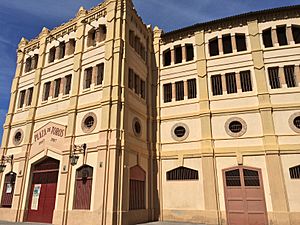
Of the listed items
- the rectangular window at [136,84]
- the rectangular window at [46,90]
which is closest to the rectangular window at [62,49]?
the rectangular window at [46,90]

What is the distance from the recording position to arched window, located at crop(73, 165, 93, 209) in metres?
15.1

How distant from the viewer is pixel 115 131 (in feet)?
50.3

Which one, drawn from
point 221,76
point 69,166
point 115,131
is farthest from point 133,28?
point 69,166

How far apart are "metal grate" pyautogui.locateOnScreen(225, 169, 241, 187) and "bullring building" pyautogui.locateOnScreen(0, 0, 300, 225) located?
0.07 meters

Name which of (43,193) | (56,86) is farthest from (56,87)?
(43,193)

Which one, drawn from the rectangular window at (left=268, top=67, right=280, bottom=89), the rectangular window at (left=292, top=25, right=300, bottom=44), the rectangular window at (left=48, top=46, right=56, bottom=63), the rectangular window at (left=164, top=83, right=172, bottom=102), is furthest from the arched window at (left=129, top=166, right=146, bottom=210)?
the rectangular window at (left=292, top=25, right=300, bottom=44)

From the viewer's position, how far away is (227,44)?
20984 millimetres

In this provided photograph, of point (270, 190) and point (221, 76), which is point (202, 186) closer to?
point (270, 190)

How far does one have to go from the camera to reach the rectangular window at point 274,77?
1833cm

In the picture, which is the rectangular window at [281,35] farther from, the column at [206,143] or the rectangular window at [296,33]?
the column at [206,143]

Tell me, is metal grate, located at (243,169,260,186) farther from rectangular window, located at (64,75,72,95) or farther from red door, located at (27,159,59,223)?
rectangular window, located at (64,75,72,95)

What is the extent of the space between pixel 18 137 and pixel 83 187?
383 inches

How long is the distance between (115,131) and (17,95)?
14.0 metres

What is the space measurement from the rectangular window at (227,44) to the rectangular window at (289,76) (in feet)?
15.2
